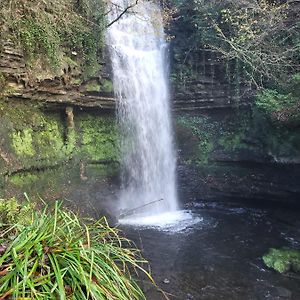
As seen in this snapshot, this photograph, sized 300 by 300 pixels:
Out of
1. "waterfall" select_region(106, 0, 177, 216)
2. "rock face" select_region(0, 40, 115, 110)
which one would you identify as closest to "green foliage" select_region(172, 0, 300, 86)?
"waterfall" select_region(106, 0, 177, 216)

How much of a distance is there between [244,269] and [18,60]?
6383 millimetres

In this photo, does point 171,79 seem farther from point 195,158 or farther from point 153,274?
point 153,274

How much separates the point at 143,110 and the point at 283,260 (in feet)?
20.0

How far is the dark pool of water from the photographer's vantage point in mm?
5852

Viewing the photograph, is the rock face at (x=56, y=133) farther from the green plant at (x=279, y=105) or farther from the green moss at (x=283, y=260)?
the green moss at (x=283, y=260)

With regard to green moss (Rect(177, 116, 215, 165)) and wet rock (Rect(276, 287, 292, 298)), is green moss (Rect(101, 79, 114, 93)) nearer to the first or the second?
green moss (Rect(177, 116, 215, 165))

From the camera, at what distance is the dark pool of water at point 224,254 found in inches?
230

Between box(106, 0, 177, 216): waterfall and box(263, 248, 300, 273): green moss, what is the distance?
3970 millimetres

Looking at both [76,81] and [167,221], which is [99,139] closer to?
[76,81]

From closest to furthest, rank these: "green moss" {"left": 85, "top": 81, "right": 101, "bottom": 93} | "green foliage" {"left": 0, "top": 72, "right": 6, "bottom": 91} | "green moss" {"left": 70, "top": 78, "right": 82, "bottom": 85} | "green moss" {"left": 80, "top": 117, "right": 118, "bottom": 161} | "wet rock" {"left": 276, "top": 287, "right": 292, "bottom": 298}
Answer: "wet rock" {"left": 276, "top": 287, "right": 292, "bottom": 298} < "green foliage" {"left": 0, "top": 72, "right": 6, "bottom": 91} < "green moss" {"left": 70, "top": 78, "right": 82, "bottom": 85} < "green moss" {"left": 85, "top": 81, "right": 101, "bottom": 93} < "green moss" {"left": 80, "top": 117, "right": 118, "bottom": 161}

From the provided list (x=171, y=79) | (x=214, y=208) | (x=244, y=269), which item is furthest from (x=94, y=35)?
(x=244, y=269)

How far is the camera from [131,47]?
11.3 metres

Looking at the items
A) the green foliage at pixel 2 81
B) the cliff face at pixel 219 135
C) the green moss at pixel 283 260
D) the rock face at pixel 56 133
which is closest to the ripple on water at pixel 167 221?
the rock face at pixel 56 133

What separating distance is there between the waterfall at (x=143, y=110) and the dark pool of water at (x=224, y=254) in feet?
5.39
